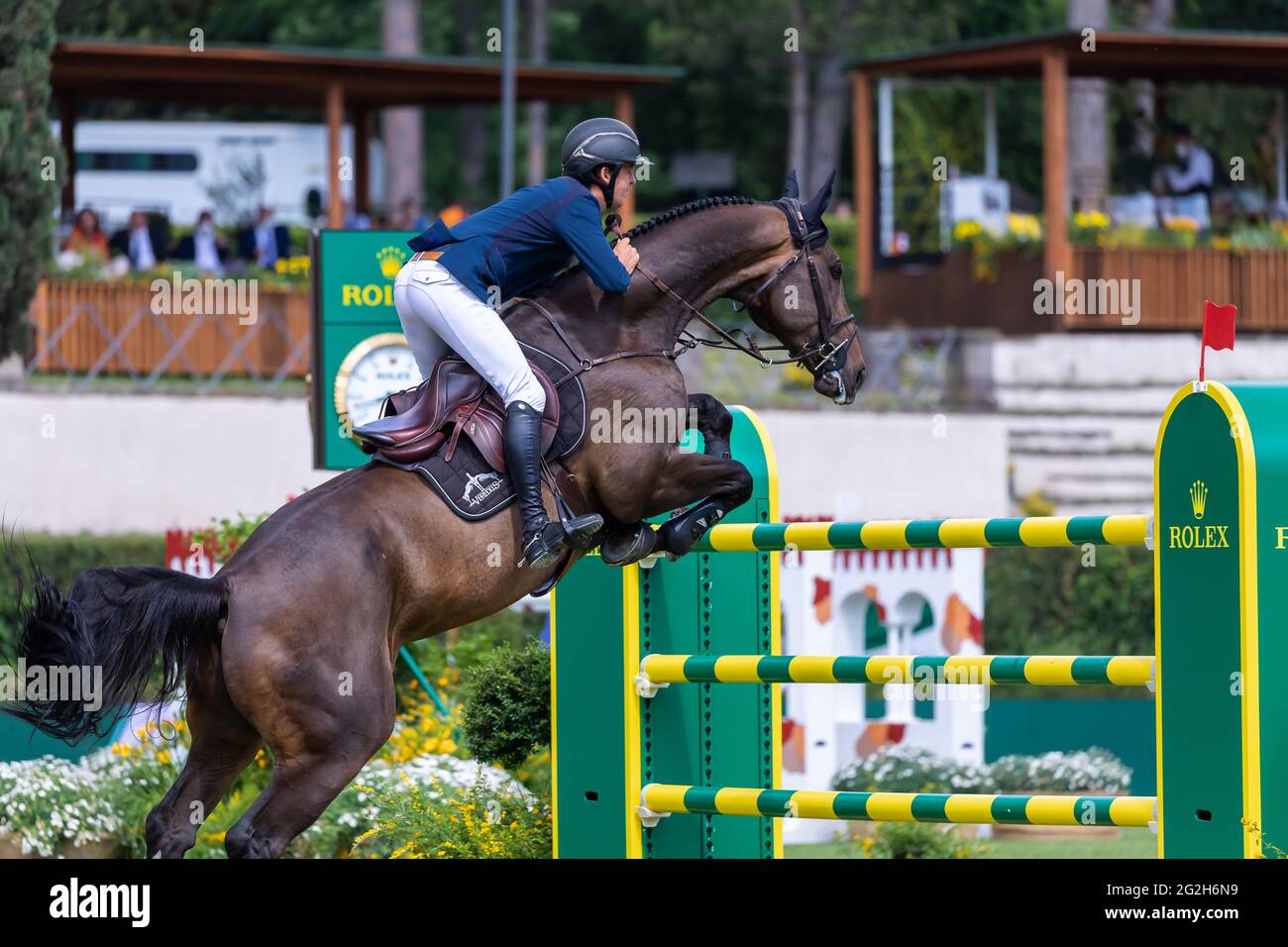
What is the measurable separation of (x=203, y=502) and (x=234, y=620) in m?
14.9

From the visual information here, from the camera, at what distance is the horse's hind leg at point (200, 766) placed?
6172mm

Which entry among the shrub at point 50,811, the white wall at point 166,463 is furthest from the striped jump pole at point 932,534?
the white wall at point 166,463

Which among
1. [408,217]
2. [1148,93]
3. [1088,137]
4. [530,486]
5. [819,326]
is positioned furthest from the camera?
[1148,93]

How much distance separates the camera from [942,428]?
813 inches

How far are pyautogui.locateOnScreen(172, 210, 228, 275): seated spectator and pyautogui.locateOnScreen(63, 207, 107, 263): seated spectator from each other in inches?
35.5

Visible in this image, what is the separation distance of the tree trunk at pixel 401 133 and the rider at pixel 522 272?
22.6m

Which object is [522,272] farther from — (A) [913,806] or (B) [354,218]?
(B) [354,218]

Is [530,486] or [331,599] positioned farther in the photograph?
[530,486]

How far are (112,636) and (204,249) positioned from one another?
17.6m

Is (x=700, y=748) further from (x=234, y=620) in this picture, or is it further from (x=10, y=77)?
(x=10, y=77)

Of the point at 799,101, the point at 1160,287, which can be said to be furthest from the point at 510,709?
the point at 799,101

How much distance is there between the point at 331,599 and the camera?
599cm

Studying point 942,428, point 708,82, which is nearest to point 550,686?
point 942,428

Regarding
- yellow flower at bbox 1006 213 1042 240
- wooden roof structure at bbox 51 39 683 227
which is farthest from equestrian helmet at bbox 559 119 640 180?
yellow flower at bbox 1006 213 1042 240
